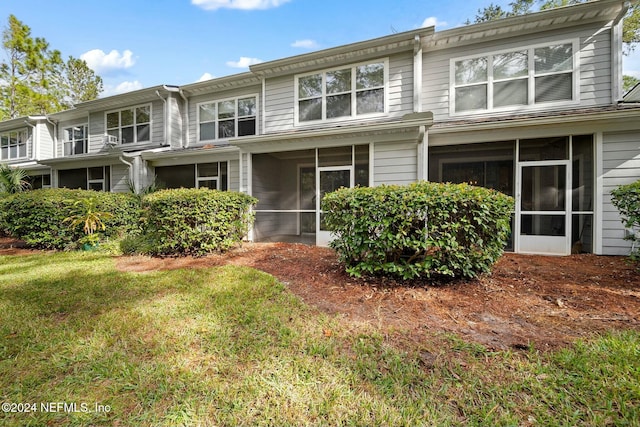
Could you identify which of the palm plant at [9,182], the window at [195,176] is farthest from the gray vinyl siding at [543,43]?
the palm plant at [9,182]

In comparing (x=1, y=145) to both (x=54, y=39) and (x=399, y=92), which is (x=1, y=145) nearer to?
(x=54, y=39)

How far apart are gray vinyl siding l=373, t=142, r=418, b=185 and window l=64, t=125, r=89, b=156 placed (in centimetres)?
1510

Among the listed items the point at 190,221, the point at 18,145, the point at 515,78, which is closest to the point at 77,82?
the point at 18,145

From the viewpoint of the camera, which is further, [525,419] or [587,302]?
[587,302]

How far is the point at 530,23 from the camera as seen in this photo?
284 inches

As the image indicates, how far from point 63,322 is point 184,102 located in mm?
11258

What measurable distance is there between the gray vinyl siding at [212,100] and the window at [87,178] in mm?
4379

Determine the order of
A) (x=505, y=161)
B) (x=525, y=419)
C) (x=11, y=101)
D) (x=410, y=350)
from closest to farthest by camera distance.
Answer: (x=525, y=419), (x=410, y=350), (x=505, y=161), (x=11, y=101)

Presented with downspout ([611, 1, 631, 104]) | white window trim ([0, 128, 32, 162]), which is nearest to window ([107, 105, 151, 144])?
white window trim ([0, 128, 32, 162])

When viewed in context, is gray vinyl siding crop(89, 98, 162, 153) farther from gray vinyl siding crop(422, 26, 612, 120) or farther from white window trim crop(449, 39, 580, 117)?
white window trim crop(449, 39, 580, 117)

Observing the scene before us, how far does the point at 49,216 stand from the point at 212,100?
276 inches

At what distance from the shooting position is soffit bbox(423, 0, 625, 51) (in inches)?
261

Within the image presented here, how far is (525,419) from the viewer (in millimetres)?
1753

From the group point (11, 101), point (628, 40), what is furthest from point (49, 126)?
point (628, 40)
